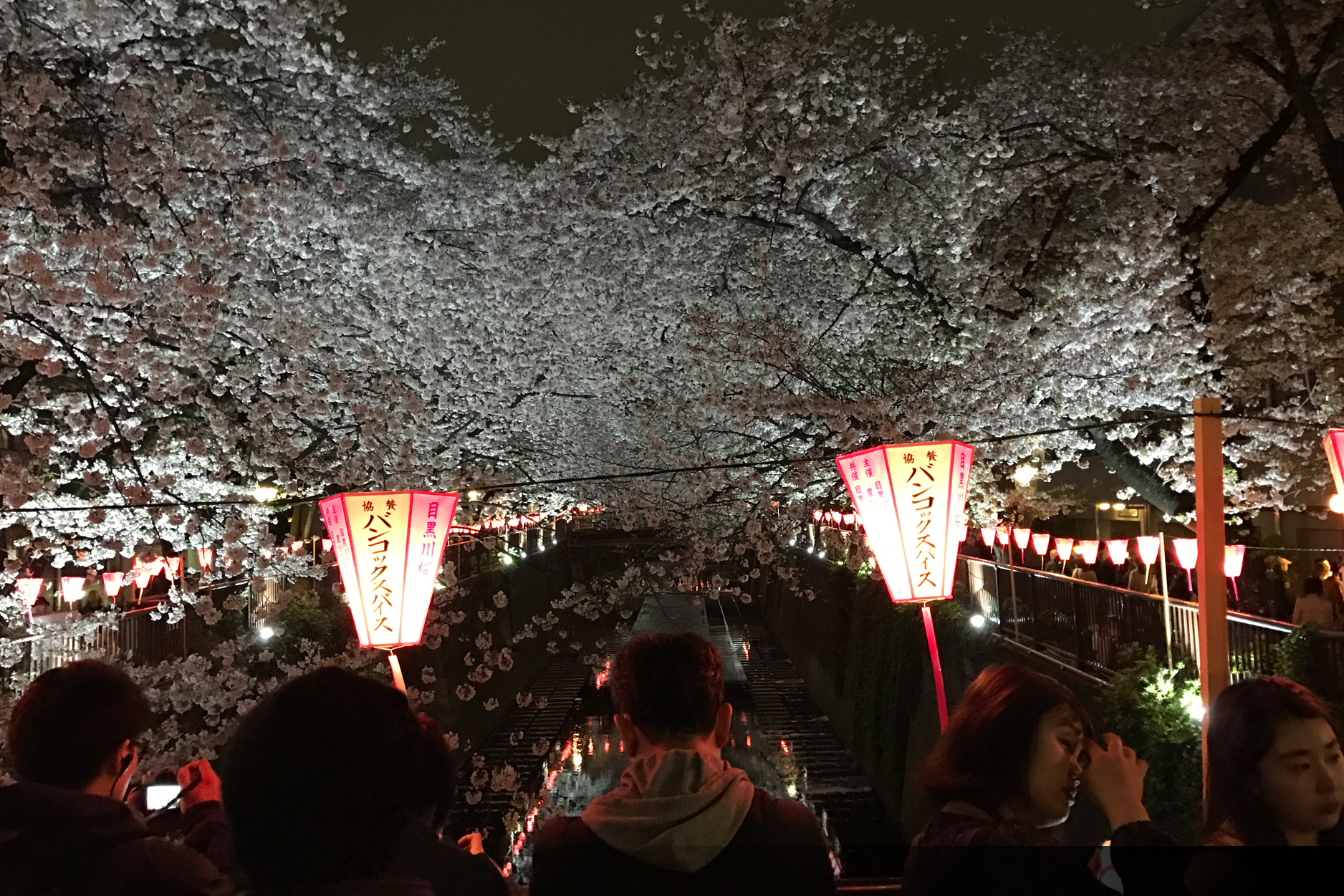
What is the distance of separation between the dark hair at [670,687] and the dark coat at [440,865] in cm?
49

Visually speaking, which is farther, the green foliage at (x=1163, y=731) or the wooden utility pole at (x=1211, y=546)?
the green foliage at (x=1163, y=731)

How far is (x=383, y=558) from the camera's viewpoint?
6418 millimetres

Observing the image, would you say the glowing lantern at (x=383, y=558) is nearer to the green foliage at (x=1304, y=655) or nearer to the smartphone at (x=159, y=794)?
the smartphone at (x=159, y=794)

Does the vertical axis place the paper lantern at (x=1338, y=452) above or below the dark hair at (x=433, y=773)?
above

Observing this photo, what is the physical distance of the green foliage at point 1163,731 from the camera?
7836 mm

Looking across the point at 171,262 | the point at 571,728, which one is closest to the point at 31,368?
the point at 171,262

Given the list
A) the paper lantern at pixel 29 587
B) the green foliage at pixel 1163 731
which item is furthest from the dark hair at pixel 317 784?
the paper lantern at pixel 29 587

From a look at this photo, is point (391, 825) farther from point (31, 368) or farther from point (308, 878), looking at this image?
point (31, 368)

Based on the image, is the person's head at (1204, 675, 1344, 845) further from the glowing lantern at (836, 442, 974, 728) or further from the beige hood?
the glowing lantern at (836, 442, 974, 728)

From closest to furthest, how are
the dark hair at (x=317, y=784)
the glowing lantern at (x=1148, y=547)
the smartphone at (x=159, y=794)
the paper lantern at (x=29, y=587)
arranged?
the dark hair at (x=317, y=784)
the smartphone at (x=159, y=794)
the paper lantern at (x=29, y=587)
the glowing lantern at (x=1148, y=547)

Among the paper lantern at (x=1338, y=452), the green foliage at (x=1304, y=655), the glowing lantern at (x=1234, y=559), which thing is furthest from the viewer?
the glowing lantern at (x=1234, y=559)

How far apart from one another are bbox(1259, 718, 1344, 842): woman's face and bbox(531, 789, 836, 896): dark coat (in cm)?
124

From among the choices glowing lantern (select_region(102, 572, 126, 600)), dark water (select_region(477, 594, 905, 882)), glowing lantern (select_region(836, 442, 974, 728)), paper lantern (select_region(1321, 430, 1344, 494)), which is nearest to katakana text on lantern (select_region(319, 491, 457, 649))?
glowing lantern (select_region(836, 442, 974, 728))

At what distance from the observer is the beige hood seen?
1975 mm
